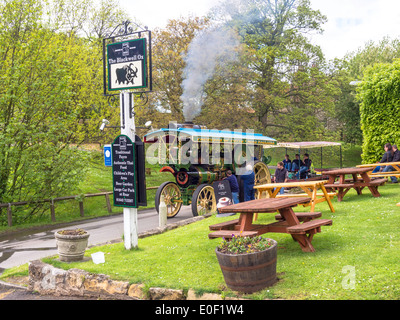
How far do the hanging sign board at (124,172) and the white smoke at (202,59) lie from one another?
12.2 m

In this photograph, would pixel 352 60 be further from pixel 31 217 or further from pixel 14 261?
pixel 14 261

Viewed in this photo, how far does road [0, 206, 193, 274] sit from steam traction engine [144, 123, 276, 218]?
94 cm

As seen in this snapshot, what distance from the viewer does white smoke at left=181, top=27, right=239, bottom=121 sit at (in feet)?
69.7

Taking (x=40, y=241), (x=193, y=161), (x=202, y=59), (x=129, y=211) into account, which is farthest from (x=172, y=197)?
(x=202, y=59)

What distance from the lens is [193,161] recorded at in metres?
14.0

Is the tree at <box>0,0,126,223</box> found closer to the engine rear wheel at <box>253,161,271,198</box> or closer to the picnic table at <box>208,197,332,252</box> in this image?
the engine rear wheel at <box>253,161,271,198</box>

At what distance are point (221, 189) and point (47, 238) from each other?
514 cm

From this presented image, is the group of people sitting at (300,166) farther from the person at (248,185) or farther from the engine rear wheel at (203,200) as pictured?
the engine rear wheel at (203,200)

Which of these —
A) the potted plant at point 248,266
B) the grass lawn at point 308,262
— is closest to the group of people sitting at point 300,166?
the grass lawn at point 308,262

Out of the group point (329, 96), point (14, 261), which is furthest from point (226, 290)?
point (329, 96)

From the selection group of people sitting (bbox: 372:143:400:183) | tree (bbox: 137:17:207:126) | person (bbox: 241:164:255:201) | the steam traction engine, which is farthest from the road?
tree (bbox: 137:17:207:126)

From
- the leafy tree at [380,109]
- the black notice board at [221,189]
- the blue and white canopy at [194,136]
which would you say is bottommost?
the black notice board at [221,189]

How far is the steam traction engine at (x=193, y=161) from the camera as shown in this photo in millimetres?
13502

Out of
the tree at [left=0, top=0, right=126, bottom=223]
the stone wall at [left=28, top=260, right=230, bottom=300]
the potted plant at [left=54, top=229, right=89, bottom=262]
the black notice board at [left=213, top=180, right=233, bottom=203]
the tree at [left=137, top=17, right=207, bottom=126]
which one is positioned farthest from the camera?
the tree at [left=137, top=17, right=207, bottom=126]
